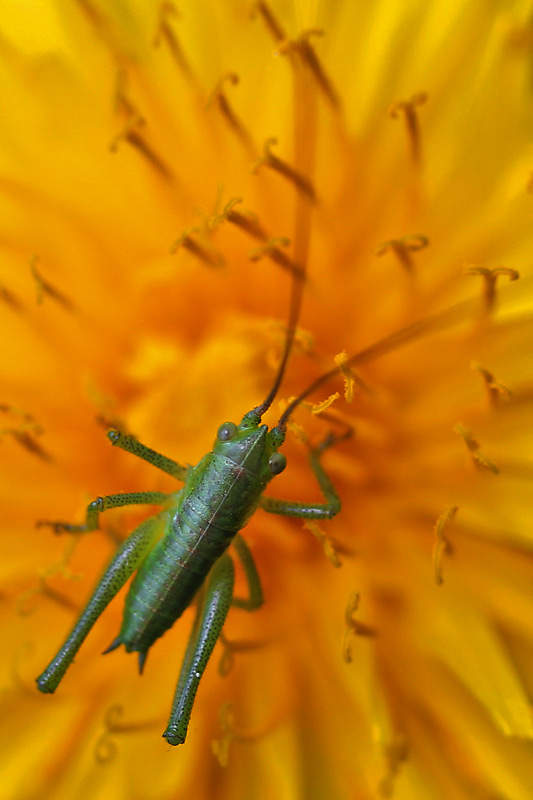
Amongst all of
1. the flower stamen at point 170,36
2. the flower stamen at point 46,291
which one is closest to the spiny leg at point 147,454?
the flower stamen at point 46,291

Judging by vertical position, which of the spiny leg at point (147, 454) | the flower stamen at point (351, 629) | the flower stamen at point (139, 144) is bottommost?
the flower stamen at point (351, 629)

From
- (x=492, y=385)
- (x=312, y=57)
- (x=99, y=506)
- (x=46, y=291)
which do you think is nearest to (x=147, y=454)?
(x=99, y=506)

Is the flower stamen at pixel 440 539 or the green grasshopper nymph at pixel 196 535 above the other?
the flower stamen at pixel 440 539

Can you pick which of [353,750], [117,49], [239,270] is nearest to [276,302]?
[239,270]

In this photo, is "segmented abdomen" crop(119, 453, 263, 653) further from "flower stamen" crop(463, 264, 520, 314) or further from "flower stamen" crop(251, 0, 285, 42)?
"flower stamen" crop(251, 0, 285, 42)

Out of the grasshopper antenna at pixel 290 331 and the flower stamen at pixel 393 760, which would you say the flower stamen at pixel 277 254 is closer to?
the grasshopper antenna at pixel 290 331

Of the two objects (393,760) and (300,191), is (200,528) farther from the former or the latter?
(300,191)

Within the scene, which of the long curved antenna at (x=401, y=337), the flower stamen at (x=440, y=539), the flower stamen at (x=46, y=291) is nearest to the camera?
the flower stamen at (x=440, y=539)
